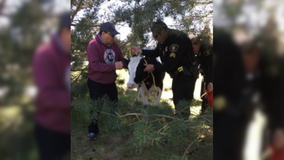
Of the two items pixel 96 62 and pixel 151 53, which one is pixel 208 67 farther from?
pixel 96 62

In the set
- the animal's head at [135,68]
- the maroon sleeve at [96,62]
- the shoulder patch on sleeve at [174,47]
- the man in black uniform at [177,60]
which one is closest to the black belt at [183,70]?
the man in black uniform at [177,60]

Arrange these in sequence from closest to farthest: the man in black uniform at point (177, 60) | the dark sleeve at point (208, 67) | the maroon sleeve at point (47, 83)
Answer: the maroon sleeve at point (47, 83)
the man in black uniform at point (177, 60)
the dark sleeve at point (208, 67)

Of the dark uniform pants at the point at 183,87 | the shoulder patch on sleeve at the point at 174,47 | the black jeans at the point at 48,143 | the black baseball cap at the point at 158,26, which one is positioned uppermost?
the black baseball cap at the point at 158,26

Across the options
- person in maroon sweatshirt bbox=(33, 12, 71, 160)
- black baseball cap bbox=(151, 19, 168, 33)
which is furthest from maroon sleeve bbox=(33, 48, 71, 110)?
black baseball cap bbox=(151, 19, 168, 33)

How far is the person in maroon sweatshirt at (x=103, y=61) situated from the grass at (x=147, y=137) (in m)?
0.29

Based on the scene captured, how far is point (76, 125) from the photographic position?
3.78 meters

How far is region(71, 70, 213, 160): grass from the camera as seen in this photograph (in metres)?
1.88

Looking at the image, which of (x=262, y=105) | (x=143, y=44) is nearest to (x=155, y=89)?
(x=143, y=44)

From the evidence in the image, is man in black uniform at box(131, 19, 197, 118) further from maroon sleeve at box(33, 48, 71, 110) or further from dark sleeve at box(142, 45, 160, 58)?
maroon sleeve at box(33, 48, 71, 110)

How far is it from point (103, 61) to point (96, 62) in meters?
0.12

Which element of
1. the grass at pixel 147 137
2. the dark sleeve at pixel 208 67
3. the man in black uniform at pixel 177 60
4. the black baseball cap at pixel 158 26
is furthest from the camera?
the dark sleeve at pixel 208 67

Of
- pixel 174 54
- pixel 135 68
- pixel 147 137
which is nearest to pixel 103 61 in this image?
pixel 135 68

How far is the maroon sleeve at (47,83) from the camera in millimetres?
741

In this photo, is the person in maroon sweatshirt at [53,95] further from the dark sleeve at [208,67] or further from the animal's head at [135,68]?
the dark sleeve at [208,67]
